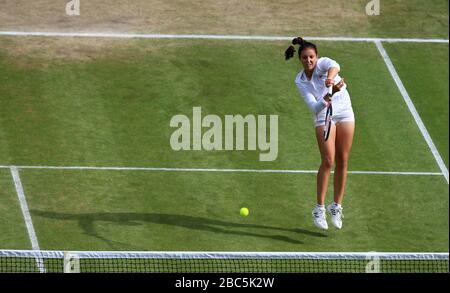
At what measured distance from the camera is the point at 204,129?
72.6 ft

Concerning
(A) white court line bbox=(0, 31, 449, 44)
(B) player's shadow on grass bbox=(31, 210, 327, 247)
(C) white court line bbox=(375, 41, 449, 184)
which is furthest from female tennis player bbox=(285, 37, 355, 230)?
(A) white court line bbox=(0, 31, 449, 44)

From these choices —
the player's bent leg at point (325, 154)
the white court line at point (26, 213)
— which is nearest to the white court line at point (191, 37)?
the white court line at point (26, 213)

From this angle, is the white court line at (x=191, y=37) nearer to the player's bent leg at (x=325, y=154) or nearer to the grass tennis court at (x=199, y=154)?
the grass tennis court at (x=199, y=154)

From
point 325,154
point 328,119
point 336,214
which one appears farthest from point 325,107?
point 336,214

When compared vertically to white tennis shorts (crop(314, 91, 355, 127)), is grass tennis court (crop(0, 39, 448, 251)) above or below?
below

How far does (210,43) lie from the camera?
81.9 feet

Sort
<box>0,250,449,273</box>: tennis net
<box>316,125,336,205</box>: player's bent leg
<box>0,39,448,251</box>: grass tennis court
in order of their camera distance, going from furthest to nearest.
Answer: <box>0,39,448,251</box>: grass tennis court
<box>316,125,336,205</box>: player's bent leg
<box>0,250,449,273</box>: tennis net

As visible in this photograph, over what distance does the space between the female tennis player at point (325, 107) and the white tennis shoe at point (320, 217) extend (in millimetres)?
105

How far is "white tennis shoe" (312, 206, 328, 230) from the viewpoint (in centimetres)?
1873

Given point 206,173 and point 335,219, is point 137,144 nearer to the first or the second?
point 206,173

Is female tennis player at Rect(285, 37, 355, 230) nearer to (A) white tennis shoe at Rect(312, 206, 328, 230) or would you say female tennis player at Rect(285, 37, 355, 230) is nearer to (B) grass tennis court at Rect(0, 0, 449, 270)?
(A) white tennis shoe at Rect(312, 206, 328, 230)

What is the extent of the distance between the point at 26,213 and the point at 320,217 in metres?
4.12

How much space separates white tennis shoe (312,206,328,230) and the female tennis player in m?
0.11
